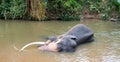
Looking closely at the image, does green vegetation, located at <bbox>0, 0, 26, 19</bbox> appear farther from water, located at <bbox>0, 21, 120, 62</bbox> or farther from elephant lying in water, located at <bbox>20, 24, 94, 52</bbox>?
elephant lying in water, located at <bbox>20, 24, 94, 52</bbox>

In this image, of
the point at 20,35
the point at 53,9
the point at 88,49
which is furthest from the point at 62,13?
the point at 88,49

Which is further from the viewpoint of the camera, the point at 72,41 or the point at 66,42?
the point at 72,41

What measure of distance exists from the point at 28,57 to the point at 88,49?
223cm

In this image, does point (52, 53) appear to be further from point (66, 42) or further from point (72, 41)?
point (72, 41)

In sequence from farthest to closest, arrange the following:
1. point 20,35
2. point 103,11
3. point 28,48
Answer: point 103,11
point 20,35
point 28,48

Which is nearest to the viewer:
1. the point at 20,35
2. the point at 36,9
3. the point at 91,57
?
the point at 91,57

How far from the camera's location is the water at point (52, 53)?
31.4 ft

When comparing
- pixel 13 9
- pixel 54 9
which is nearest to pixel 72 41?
pixel 54 9

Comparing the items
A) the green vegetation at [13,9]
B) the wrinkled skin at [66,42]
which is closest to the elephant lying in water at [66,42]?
the wrinkled skin at [66,42]

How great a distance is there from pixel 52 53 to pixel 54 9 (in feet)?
28.5

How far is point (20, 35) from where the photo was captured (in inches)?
505

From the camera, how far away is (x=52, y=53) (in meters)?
10.1

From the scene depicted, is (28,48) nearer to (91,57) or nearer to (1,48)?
(1,48)

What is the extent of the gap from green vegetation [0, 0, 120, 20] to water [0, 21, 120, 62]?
210 cm
